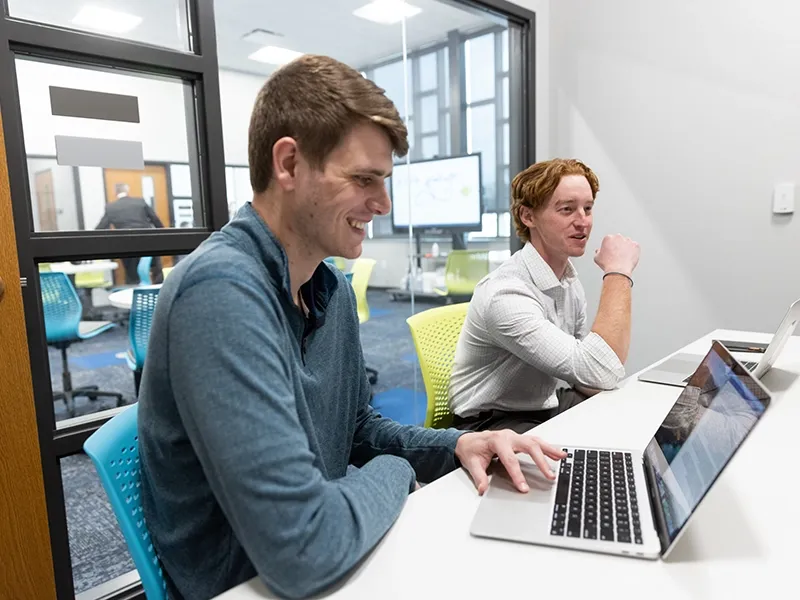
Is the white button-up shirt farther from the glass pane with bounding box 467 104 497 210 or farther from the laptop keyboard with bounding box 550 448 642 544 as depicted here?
the glass pane with bounding box 467 104 497 210

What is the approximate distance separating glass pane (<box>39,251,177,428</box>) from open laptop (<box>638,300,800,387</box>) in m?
1.42

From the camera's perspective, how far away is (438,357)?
1.80 meters

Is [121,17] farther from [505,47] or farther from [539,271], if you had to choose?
[505,47]

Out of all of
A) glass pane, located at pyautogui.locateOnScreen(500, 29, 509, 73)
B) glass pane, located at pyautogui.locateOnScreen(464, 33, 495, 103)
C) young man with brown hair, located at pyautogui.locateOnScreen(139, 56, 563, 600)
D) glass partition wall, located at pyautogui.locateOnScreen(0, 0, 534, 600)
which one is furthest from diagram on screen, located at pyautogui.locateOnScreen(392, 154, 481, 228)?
young man with brown hair, located at pyautogui.locateOnScreen(139, 56, 563, 600)

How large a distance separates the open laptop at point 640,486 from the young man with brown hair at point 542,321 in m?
0.45

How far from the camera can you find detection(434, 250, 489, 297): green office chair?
157 inches

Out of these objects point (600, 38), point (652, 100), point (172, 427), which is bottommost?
point (172, 427)

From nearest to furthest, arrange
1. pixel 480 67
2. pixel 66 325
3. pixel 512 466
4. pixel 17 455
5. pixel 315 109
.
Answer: pixel 315 109 → pixel 512 466 → pixel 17 455 → pixel 66 325 → pixel 480 67

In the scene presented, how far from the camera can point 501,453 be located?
0.94m

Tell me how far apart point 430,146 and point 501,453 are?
5102 millimetres

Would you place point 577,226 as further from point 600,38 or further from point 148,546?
point 600,38

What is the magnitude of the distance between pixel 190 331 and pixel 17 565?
1278 millimetres

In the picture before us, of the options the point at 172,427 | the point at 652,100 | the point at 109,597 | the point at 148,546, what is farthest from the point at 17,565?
the point at 652,100

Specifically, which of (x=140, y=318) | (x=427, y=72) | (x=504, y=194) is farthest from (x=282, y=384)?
(x=427, y=72)
